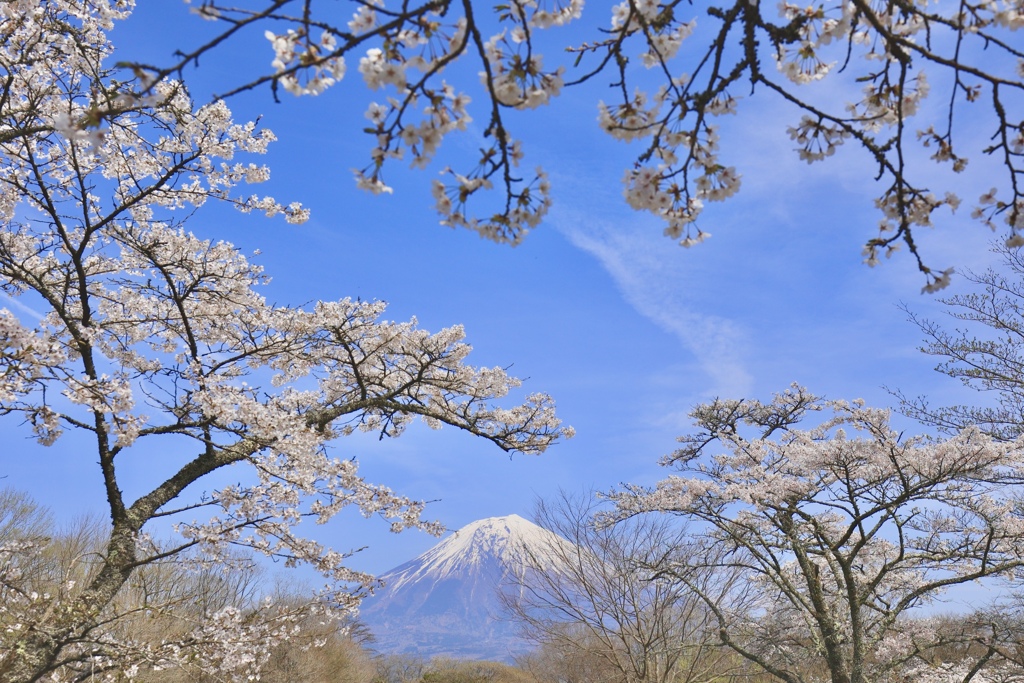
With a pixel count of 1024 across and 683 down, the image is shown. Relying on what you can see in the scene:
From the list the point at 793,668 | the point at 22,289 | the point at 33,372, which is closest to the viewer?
the point at 33,372

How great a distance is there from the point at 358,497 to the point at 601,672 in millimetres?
10586

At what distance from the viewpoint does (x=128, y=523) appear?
5078mm

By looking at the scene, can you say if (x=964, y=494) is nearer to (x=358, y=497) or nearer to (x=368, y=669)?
(x=358, y=497)

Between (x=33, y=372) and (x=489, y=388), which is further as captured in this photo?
(x=489, y=388)

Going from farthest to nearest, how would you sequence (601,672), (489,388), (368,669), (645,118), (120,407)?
(368,669), (601,672), (489,388), (120,407), (645,118)

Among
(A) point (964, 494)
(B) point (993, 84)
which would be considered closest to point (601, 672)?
(A) point (964, 494)

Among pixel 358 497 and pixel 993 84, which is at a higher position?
pixel 993 84

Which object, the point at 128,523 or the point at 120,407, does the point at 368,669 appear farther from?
the point at 120,407

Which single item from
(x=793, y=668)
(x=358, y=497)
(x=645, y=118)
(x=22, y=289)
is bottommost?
(x=793, y=668)

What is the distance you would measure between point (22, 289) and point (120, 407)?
8.88 feet

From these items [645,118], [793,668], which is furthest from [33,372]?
[793,668]

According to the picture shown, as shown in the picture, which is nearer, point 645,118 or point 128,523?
point 645,118

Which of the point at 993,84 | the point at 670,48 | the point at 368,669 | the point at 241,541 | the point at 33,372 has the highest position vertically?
the point at 670,48

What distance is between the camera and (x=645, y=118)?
79.8 inches
